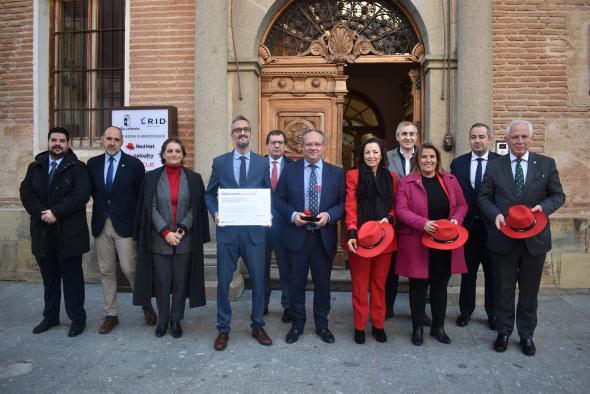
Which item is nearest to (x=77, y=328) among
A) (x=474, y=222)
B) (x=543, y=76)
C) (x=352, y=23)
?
(x=474, y=222)

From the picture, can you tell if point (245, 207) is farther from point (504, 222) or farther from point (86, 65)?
point (86, 65)

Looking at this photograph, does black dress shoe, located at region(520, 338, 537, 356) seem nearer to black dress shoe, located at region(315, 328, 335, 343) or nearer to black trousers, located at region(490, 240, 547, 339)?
black trousers, located at region(490, 240, 547, 339)

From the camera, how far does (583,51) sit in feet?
21.3

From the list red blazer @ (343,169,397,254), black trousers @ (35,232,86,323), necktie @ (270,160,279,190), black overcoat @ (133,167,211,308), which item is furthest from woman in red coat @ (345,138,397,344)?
black trousers @ (35,232,86,323)

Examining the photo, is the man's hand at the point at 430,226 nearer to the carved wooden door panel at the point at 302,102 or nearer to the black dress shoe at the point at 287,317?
the black dress shoe at the point at 287,317

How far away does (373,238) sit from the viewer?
14.0 ft

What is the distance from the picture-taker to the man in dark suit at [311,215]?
14.7 feet

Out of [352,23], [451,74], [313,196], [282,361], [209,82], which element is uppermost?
[352,23]

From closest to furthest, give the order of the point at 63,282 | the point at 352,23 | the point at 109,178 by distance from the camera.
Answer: the point at 63,282, the point at 109,178, the point at 352,23

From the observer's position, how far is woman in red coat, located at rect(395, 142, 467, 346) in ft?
14.5

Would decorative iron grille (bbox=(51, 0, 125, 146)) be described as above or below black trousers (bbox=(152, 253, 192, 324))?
above

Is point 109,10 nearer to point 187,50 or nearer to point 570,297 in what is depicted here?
point 187,50

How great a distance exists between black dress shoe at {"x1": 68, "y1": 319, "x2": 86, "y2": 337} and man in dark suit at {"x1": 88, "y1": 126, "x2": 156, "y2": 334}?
0.58 ft

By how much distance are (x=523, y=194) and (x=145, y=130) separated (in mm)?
4878
